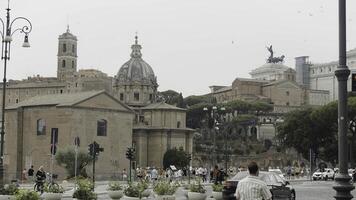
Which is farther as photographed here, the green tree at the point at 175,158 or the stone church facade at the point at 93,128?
the green tree at the point at 175,158

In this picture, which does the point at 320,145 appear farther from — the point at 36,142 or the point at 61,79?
the point at 61,79

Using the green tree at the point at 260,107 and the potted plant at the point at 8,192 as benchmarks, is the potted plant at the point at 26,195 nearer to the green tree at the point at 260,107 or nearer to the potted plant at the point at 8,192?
the potted plant at the point at 8,192

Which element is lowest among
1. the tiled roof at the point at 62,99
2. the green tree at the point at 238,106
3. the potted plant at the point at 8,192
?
the potted plant at the point at 8,192

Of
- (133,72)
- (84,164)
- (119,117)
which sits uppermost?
(133,72)

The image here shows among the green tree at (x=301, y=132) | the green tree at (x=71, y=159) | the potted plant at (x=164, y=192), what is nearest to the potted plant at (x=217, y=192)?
the potted plant at (x=164, y=192)

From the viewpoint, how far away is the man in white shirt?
11008mm

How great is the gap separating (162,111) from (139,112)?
19.6ft

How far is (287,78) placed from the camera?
192 metres

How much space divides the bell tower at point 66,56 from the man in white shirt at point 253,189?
168m

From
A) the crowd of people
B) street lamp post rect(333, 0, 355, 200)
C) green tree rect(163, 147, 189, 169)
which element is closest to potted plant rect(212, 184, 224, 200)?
the crowd of people

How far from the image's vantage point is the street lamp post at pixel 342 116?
12991mm

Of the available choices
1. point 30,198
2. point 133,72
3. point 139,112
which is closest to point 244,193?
point 30,198

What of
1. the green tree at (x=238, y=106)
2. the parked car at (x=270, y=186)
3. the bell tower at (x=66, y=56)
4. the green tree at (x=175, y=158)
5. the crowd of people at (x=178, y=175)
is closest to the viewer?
the parked car at (x=270, y=186)

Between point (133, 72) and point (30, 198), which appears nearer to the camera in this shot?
point (30, 198)
